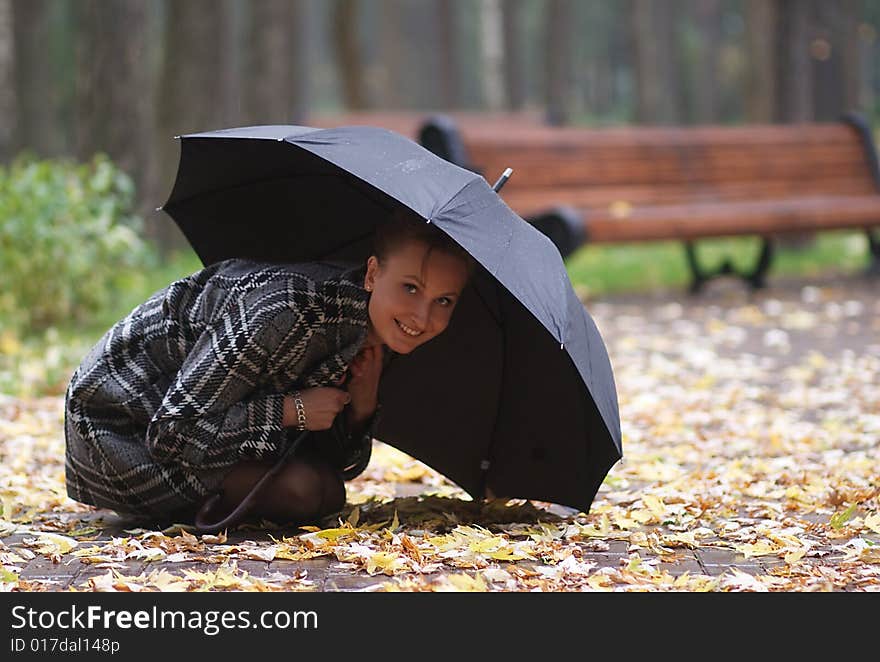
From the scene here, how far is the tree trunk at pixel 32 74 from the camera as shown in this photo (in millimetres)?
18422

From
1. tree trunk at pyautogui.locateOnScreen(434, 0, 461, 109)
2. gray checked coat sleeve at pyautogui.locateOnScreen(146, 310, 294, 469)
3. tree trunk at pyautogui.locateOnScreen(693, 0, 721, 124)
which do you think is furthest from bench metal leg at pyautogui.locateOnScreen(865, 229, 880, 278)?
tree trunk at pyautogui.locateOnScreen(693, 0, 721, 124)

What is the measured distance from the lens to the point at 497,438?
4219 mm

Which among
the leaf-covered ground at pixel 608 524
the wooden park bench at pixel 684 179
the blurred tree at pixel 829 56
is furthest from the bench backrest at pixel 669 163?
the leaf-covered ground at pixel 608 524

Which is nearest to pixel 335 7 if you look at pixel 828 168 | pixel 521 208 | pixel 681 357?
pixel 828 168

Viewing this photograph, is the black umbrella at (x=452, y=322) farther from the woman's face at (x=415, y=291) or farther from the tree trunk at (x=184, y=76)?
the tree trunk at (x=184, y=76)

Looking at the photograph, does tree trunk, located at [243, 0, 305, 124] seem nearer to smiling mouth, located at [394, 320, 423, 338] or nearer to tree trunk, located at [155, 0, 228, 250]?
tree trunk, located at [155, 0, 228, 250]

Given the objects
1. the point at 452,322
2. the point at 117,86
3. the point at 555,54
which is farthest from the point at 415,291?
the point at 555,54

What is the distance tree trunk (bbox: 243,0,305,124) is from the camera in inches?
578

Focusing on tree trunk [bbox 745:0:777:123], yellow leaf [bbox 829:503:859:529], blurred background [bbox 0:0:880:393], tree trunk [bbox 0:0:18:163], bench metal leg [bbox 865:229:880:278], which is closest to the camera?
yellow leaf [bbox 829:503:859:529]

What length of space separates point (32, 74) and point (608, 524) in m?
16.7

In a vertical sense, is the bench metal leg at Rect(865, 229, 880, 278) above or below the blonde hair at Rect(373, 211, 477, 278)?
below

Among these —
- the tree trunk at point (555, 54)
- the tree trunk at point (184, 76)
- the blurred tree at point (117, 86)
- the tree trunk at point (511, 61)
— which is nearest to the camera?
the blurred tree at point (117, 86)

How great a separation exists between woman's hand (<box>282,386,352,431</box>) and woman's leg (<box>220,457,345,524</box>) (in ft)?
0.57

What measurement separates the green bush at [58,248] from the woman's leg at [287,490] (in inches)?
184
